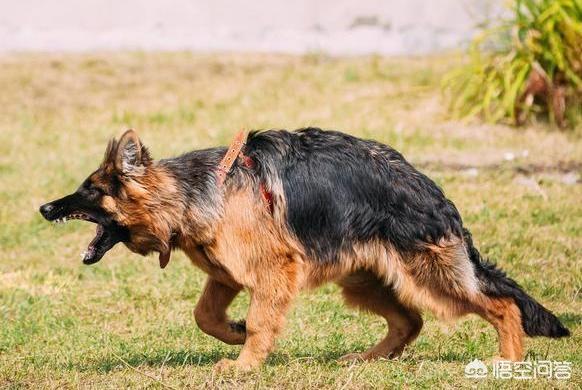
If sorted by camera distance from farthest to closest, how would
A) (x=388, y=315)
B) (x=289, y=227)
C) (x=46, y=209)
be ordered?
1. (x=388, y=315)
2. (x=289, y=227)
3. (x=46, y=209)

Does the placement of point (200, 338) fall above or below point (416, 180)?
below

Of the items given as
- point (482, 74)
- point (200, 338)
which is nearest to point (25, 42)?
point (482, 74)

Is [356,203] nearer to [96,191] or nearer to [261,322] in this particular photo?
[261,322]

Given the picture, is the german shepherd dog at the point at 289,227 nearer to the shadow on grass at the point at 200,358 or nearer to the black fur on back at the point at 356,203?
the black fur on back at the point at 356,203

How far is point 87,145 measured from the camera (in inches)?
538

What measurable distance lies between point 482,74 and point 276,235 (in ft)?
24.7

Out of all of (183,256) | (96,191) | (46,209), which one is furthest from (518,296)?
(183,256)

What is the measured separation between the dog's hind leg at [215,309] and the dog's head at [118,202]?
503 millimetres

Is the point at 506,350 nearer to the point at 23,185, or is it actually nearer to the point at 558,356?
the point at 558,356

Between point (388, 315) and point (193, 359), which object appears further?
point (388, 315)

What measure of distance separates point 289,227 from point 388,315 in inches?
38.9

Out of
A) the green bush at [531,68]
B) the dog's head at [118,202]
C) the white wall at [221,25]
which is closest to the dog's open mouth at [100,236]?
the dog's head at [118,202]

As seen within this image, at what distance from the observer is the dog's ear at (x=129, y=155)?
6074mm

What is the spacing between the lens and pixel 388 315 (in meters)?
6.77
